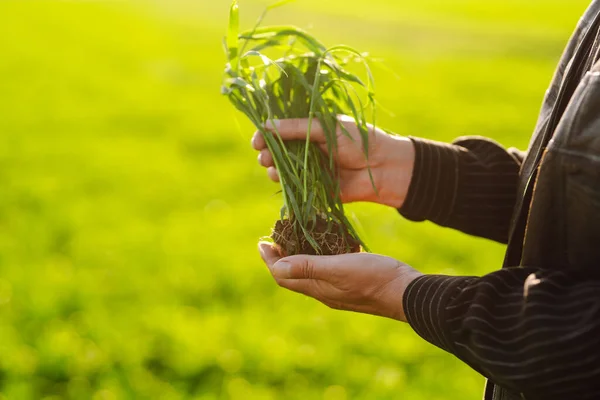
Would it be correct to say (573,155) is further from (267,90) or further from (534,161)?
(267,90)

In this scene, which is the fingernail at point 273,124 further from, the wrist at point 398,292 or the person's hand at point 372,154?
the wrist at point 398,292

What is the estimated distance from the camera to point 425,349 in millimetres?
4215

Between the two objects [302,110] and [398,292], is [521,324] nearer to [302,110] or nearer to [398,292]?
[398,292]

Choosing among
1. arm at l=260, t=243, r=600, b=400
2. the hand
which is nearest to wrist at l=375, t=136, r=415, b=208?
the hand

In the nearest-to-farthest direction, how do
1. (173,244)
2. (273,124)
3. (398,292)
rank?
(398,292), (273,124), (173,244)

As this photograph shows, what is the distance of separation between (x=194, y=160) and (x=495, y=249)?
366 cm

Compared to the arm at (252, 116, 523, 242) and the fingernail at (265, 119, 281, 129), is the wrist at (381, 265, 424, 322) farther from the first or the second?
the fingernail at (265, 119, 281, 129)

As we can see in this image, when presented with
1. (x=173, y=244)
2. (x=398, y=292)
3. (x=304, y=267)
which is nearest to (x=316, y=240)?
(x=304, y=267)

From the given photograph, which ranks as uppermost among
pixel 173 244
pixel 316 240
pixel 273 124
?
pixel 273 124

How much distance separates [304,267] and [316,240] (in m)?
0.28

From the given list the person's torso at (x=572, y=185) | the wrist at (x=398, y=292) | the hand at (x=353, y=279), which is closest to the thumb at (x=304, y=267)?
the hand at (x=353, y=279)

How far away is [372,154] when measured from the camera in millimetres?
2305

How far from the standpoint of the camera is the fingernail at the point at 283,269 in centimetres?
198

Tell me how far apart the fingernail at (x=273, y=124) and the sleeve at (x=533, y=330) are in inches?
33.6
